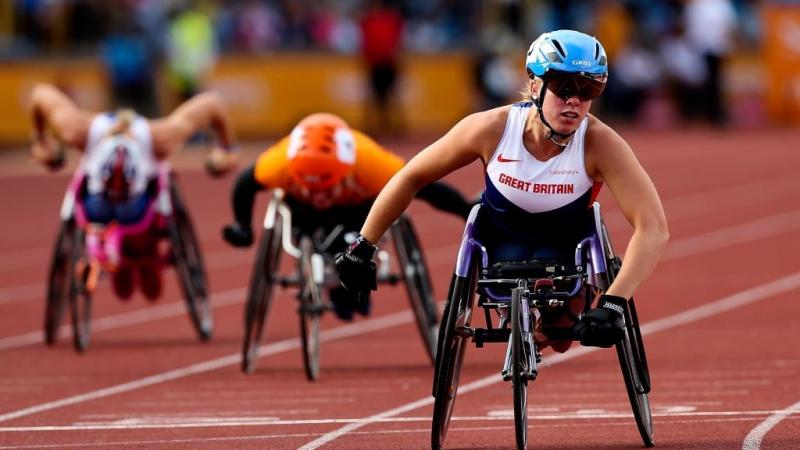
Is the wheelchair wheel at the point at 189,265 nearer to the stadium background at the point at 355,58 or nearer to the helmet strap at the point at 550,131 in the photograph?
the helmet strap at the point at 550,131

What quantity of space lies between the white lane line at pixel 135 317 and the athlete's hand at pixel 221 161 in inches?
62.2

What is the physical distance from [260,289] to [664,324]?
3553 millimetres

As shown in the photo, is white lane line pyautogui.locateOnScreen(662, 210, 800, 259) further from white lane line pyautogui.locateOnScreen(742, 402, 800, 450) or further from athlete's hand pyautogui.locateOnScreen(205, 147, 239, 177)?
white lane line pyautogui.locateOnScreen(742, 402, 800, 450)

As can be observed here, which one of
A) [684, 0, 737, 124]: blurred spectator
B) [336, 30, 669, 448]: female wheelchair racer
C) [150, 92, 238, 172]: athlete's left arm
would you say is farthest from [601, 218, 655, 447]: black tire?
[684, 0, 737, 124]: blurred spectator

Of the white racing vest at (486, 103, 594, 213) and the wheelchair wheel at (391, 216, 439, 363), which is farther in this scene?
the wheelchair wheel at (391, 216, 439, 363)

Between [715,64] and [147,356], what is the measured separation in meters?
20.5

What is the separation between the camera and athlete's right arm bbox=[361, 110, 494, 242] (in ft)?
27.4

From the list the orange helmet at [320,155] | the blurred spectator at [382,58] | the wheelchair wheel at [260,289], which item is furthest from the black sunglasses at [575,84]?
the blurred spectator at [382,58]

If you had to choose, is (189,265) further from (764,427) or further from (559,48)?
(559,48)

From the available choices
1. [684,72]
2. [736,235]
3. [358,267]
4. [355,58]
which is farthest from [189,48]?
[358,267]

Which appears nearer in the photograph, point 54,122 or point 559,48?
point 559,48

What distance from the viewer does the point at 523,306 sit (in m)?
8.30

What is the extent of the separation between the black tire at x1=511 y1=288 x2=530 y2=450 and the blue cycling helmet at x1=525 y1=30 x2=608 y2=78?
3.15ft

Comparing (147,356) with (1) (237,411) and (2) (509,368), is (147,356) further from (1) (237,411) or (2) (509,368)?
(2) (509,368)
